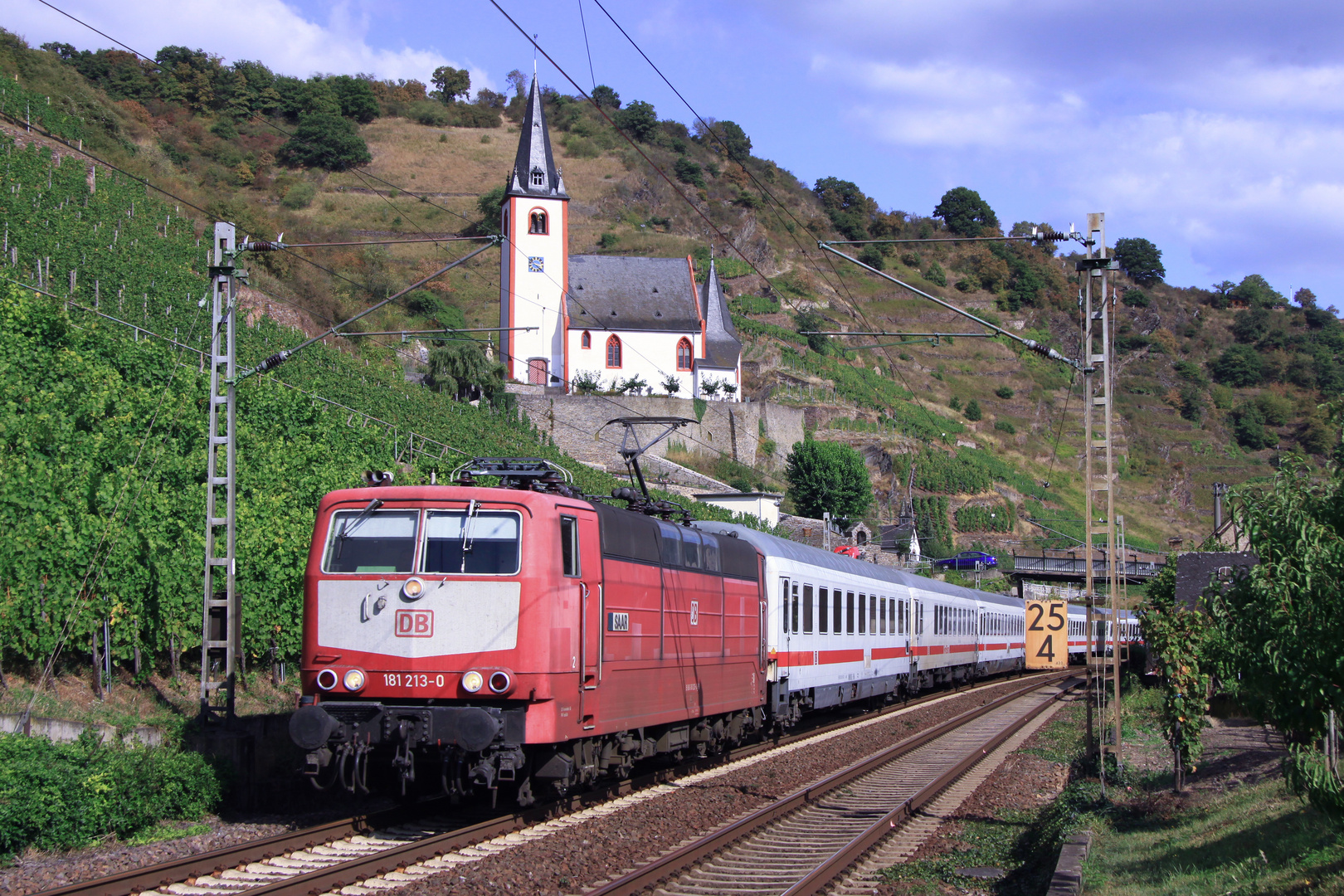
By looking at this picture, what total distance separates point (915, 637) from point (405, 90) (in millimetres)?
169548

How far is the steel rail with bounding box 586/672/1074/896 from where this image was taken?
394 inches

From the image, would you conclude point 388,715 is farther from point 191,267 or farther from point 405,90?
point 405,90

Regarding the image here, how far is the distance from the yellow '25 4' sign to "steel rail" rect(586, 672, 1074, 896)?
744cm

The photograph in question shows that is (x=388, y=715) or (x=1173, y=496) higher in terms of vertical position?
(x=1173, y=496)

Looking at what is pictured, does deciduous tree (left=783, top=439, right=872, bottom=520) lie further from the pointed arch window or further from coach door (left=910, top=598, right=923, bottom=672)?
coach door (left=910, top=598, right=923, bottom=672)

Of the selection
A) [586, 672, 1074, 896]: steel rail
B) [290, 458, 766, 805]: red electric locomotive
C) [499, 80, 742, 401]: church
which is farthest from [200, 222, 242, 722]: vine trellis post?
[499, 80, 742, 401]: church

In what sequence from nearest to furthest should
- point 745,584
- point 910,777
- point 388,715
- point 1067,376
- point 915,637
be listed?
point 388,715 < point 910,777 < point 745,584 < point 915,637 < point 1067,376

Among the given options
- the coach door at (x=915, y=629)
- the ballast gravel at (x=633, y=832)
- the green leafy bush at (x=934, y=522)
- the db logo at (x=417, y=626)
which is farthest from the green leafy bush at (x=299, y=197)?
the db logo at (x=417, y=626)

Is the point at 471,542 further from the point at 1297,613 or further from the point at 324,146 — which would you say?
the point at 324,146

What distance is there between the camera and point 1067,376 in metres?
158

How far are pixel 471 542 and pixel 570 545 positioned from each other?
1.08m

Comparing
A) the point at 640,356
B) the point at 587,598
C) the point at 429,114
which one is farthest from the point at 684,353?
the point at 429,114

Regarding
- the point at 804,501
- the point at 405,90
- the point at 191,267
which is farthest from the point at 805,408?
the point at 405,90

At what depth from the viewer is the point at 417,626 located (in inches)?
463
